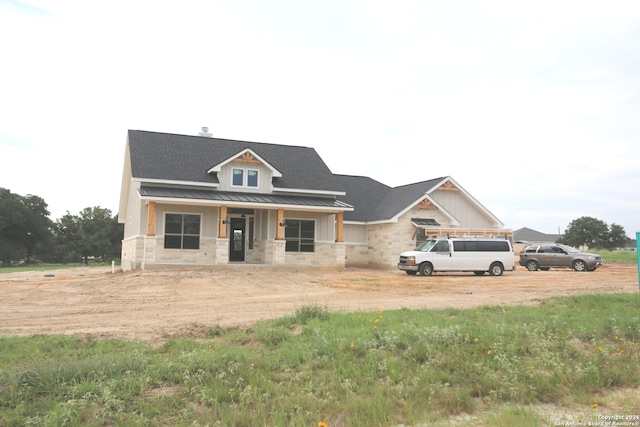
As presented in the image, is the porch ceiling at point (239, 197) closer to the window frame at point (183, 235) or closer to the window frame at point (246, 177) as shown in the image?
the window frame at point (246, 177)

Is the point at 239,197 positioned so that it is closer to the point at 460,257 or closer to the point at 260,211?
the point at 260,211

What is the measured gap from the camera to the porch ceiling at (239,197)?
24.1m

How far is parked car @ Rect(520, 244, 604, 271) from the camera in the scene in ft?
92.0

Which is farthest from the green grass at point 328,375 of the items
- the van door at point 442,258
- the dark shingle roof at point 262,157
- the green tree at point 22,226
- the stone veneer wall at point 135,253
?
the green tree at point 22,226

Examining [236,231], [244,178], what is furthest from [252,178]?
[236,231]

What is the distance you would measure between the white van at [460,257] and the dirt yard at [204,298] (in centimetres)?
319

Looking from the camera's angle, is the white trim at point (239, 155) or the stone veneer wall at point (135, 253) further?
the white trim at point (239, 155)

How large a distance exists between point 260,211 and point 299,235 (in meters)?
2.65

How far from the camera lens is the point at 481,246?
80.0 ft

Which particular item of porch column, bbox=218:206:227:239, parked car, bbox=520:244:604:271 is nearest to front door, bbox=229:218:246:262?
porch column, bbox=218:206:227:239

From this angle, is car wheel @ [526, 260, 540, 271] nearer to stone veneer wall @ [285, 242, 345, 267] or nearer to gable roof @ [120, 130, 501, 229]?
gable roof @ [120, 130, 501, 229]

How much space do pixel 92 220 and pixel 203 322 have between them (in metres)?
57.3

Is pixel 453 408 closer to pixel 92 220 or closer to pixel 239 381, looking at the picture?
pixel 239 381

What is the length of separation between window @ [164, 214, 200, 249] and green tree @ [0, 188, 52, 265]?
121 feet
